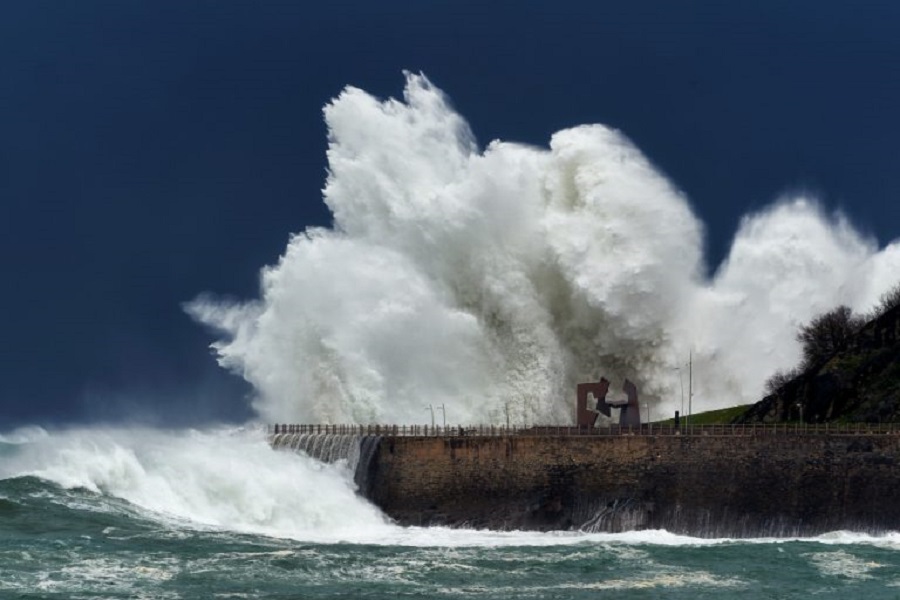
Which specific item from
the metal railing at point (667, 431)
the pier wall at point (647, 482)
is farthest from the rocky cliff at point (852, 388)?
the pier wall at point (647, 482)

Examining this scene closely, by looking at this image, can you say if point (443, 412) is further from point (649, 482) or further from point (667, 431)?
point (649, 482)

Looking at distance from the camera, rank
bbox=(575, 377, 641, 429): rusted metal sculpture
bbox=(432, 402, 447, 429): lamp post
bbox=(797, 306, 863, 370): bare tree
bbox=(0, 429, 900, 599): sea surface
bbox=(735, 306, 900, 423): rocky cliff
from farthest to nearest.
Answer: bbox=(797, 306, 863, 370): bare tree, bbox=(432, 402, 447, 429): lamp post, bbox=(735, 306, 900, 423): rocky cliff, bbox=(575, 377, 641, 429): rusted metal sculpture, bbox=(0, 429, 900, 599): sea surface

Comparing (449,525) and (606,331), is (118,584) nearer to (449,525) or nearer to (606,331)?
(449,525)

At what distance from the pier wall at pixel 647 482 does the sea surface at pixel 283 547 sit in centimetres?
102

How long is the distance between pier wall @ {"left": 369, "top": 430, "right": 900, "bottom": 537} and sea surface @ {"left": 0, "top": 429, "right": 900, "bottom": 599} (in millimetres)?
1020

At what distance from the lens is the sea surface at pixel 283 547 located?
1684 inches

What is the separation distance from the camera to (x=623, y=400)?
2522 inches

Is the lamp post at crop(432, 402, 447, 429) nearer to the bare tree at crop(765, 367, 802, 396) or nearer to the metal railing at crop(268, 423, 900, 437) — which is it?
the metal railing at crop(268, 423, 900, 437)

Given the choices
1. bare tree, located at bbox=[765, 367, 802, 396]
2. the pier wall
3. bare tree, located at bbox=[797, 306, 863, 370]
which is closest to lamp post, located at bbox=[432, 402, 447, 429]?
the pier wall

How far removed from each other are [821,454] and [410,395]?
2348 centimetres

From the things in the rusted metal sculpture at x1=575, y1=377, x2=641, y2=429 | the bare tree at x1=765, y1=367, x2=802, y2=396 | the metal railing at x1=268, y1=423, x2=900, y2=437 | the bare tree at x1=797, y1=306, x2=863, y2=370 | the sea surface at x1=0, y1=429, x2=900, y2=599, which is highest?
the bare tree at x1=797, y1=306, x2=863, y2=370

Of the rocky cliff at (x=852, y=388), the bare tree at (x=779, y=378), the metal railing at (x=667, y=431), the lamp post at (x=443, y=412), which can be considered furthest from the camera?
the bare tree at (x=779, y=378)

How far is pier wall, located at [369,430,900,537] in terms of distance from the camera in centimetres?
5609

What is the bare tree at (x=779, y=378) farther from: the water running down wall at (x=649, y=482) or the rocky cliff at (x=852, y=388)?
the water running down wall at (x=649, y=482)
